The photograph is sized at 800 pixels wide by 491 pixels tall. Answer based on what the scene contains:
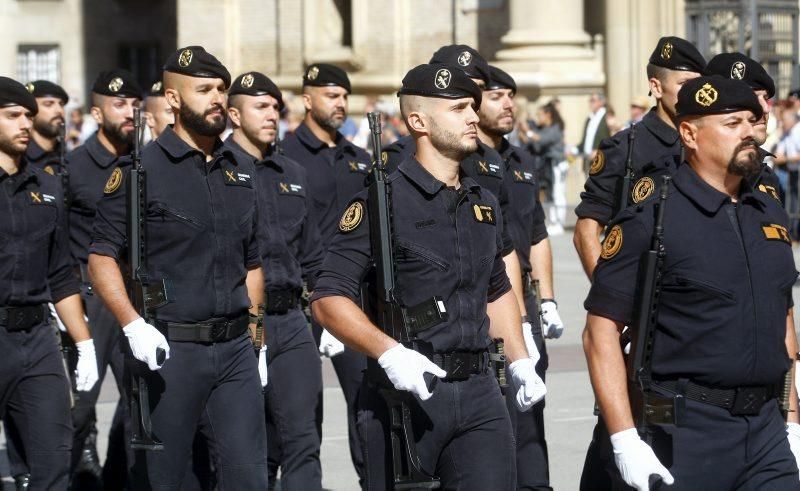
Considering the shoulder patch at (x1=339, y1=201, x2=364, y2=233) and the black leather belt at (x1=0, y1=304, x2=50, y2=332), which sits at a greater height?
the shoulder patch at (x1=339, y1=201, x2=364, y2=233)

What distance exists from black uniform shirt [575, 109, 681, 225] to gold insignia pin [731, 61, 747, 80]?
438 millimetres

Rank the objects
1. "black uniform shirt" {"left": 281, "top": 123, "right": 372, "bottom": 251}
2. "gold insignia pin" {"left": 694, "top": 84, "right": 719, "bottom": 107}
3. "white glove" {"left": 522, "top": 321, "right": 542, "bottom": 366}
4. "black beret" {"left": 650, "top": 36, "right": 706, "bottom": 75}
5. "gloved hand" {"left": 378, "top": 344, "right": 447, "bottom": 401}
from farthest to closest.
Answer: "black uniform shirt" {"left": 281, "top": 123, "right": 372, "bottom": 251} → "black beret" {"left": 650, "top": 36, "right": 706, "bottom": 75} → "white glove" {"left": 522, "top": 321, "right": 542, "bottom": 366} → "gloved hand" {"left": 378, "top": 344, "right": 447, "bottom": 401} → "gold insignia pin" {"left": 694, "top": 84, "right": 719, "bottom": 107}

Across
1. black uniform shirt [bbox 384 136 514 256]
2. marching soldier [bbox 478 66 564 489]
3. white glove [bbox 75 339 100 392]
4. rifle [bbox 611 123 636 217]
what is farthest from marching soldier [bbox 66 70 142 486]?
rifle [bbox 611 123 636 217]

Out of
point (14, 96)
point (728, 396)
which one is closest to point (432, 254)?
point (728, 396)

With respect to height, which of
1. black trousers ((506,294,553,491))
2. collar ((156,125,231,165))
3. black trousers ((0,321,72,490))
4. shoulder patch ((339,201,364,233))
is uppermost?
collar ((156,125,231,165))

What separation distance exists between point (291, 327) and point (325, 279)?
2154 millimetres

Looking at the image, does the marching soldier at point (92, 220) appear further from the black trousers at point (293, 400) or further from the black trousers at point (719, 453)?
the black trousers at point (719, 453)

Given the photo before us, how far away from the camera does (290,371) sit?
25.8 ft

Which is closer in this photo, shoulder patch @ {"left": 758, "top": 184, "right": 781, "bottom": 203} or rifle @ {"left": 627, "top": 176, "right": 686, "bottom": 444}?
rifle @ {"left": 627, "top": 176, "right": 686, "bottom": 444}

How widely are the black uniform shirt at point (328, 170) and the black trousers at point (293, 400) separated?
117cm

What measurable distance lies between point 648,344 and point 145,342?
1.99 meters

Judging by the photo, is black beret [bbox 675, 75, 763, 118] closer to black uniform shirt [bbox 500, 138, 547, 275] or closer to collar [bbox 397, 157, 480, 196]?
collar [bbox 397, 157, 480, 196]

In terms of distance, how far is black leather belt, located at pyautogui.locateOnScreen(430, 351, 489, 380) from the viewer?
5.71 meters

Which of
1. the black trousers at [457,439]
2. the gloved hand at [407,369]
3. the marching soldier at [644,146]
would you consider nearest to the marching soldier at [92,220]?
the marching soldier at [644,146]
